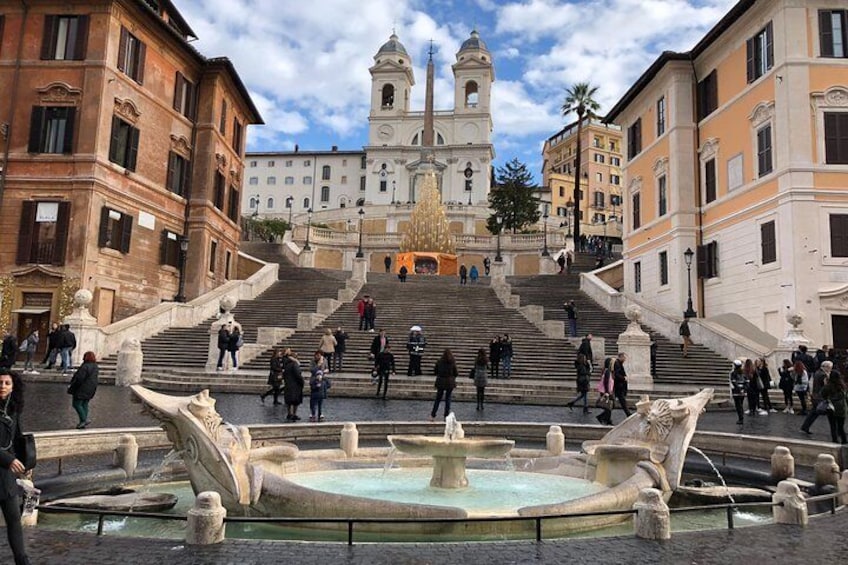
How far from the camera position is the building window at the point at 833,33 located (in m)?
23.7

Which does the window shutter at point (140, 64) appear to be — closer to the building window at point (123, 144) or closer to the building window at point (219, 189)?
the building window at point (123, 144)

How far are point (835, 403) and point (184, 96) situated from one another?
103 ft

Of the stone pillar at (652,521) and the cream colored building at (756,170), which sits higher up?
the cream colored building at (756,170)

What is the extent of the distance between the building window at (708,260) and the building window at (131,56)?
1037 inches

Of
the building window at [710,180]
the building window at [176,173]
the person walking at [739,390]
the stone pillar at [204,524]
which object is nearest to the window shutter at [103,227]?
the building window at [176,173]

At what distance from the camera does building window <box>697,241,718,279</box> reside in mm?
28188

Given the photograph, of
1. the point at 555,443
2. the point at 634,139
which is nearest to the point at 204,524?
the point at 555,443

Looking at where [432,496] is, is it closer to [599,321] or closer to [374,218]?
[599,321]

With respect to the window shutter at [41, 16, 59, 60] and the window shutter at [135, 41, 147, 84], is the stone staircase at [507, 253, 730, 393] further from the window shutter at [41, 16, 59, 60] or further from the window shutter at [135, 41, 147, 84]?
the window shutter at [41, 16, 59, 60]

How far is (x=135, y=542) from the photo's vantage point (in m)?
5.47

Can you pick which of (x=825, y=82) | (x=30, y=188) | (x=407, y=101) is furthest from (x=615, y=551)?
(x=407, y=101)

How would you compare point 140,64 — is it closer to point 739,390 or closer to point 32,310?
point 32,310

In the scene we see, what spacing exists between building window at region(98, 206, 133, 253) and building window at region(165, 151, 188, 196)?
159 inches

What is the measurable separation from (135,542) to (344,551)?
5.78 ft
